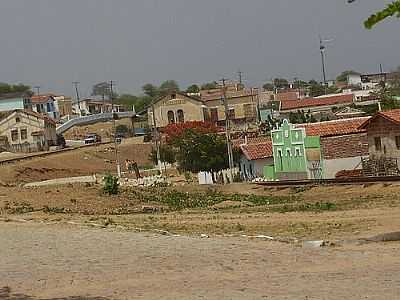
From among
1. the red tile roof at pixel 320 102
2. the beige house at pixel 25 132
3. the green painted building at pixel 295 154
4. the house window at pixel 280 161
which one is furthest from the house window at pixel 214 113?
the house window at pixel 280 161

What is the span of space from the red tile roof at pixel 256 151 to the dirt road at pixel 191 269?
3952 centimetres

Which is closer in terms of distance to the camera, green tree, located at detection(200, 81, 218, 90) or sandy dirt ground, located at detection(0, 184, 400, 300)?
sandy dirt ground, located at detection(0, 184, 400, 300)

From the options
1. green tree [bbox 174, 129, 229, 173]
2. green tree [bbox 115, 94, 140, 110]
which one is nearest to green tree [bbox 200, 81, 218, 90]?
green tree [bbox 115, 94, 140, 110]

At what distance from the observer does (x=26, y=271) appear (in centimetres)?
1446

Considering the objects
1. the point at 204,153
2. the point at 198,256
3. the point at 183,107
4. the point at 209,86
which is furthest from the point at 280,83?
the point at 198,256

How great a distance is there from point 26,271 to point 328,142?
1546 inches

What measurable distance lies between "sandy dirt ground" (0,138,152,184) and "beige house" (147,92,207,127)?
25.4ft

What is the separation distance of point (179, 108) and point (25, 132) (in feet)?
66.2

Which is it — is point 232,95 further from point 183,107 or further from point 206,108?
point 183,107

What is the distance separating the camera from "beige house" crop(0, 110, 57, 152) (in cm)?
9181

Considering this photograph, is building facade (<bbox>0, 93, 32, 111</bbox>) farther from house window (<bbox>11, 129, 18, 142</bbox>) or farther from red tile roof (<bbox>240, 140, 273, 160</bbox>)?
red tile roof (<bbox>240, 140, 273, 160</bbox>)

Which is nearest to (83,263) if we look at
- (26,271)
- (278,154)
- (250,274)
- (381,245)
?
(26,271)

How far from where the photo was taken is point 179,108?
101875 millimetres

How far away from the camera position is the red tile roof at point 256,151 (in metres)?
59.1
